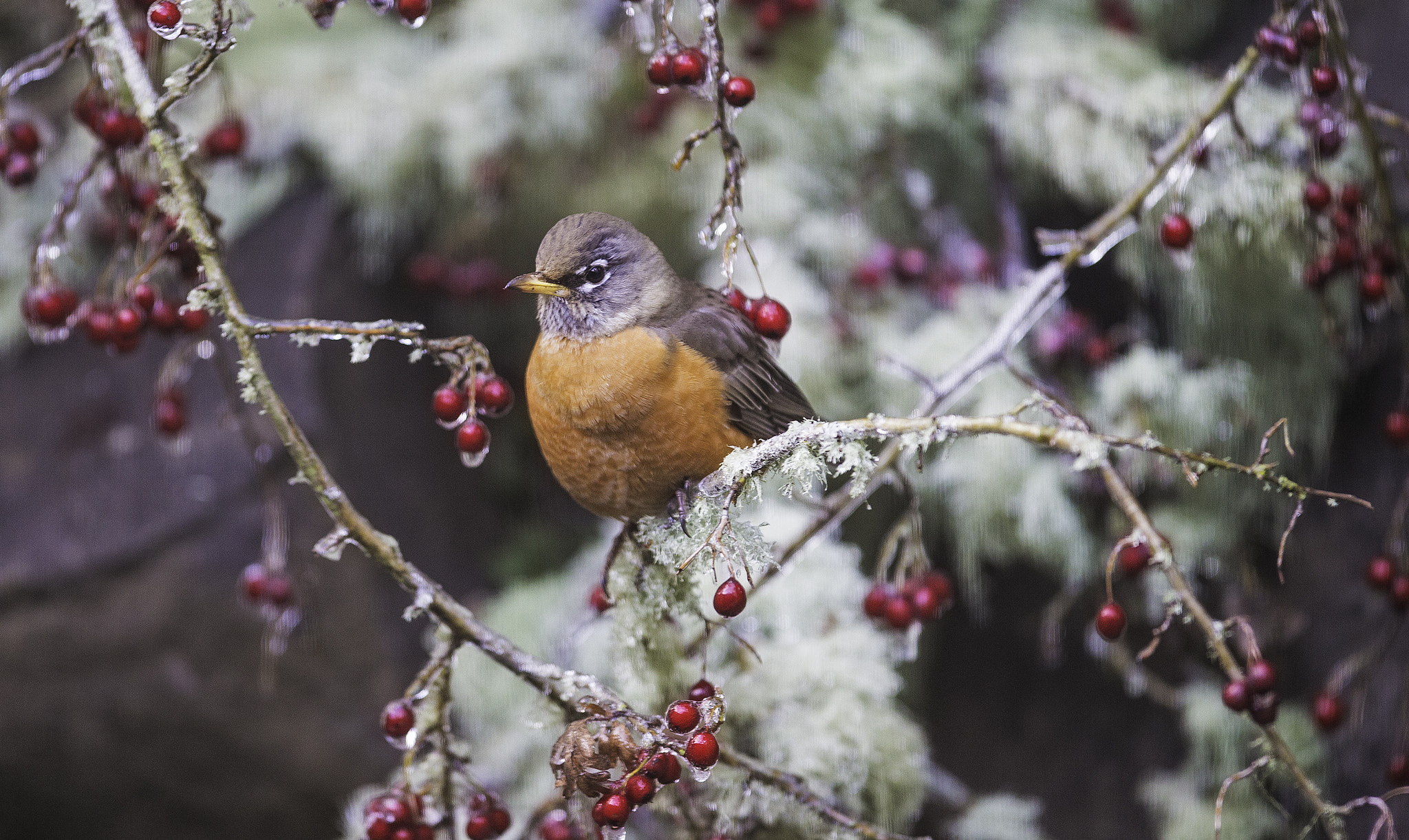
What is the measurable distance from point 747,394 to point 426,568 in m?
1.72

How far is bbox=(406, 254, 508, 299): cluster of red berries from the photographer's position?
2.92 metres

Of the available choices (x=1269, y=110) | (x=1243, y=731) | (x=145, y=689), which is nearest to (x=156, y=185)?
(x=145, y=689)

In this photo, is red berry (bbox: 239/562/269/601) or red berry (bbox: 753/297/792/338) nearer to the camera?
red berry (bbox: 753/297/792/338)

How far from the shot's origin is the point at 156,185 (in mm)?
1714

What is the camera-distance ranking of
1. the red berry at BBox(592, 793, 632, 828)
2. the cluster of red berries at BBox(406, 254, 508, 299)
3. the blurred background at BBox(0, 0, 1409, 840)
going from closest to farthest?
the red berry at BBox(592, 793, 632, 828) → the blurred background at BBox(0, 0, 1409, 840) → the cluster of red berries at BBox(406, 254, 508, 299)

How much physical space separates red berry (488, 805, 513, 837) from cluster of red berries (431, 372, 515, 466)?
0.46 metres


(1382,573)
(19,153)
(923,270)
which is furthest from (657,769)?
(923,270)

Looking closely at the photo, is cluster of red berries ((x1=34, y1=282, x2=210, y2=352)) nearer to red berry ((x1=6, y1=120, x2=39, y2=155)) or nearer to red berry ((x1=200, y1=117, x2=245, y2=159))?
red berry ((x1=6, y1=120, x2=39, y2=155))

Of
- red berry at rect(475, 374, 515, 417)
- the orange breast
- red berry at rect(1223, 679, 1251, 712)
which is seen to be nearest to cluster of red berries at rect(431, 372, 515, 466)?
red berry at rect(475, 374, 515, 417)

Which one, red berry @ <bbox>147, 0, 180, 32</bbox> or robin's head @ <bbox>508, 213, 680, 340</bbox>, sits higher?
red berry @ <bbox>147, 0, 180, 32</bbox>

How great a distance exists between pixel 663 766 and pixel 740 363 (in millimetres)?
651

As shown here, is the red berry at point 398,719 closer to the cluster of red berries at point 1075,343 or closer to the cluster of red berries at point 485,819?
the cluster of red berries at point 485,819

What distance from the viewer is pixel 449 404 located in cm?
133

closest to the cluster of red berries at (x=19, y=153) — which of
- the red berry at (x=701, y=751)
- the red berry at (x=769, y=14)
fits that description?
the red berry at (x=701, y=751)
